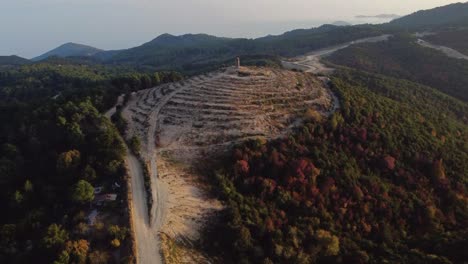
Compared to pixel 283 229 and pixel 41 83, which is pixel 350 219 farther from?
pixel 41 83

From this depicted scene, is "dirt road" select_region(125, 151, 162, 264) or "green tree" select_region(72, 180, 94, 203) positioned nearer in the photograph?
"dirt road" select_region(125, 151, 162, 264)

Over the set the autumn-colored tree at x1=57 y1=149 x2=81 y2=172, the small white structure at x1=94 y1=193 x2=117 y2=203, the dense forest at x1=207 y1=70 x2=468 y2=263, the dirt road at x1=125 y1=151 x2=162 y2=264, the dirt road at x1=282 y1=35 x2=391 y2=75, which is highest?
the autumn-colored tree at x1=57 y1=149 x2=81 y2=172

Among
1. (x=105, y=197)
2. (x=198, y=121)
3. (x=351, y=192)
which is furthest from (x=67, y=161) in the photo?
(x=351, y=192)

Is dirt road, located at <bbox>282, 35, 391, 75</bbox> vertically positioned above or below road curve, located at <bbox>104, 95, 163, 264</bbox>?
above

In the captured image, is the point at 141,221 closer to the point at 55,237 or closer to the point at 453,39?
the point at 55,237

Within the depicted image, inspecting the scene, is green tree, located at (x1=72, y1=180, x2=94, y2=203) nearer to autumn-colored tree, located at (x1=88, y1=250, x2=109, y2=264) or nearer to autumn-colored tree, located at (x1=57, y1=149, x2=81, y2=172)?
autumn-colored tree, located at (x1=57, y1=149, x2=81, y2=172)

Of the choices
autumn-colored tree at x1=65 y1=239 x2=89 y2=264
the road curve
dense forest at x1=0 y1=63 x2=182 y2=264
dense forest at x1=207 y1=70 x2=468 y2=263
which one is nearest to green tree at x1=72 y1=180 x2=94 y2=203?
dense forest at x1=0 y1=63 x2=182 y2=264
